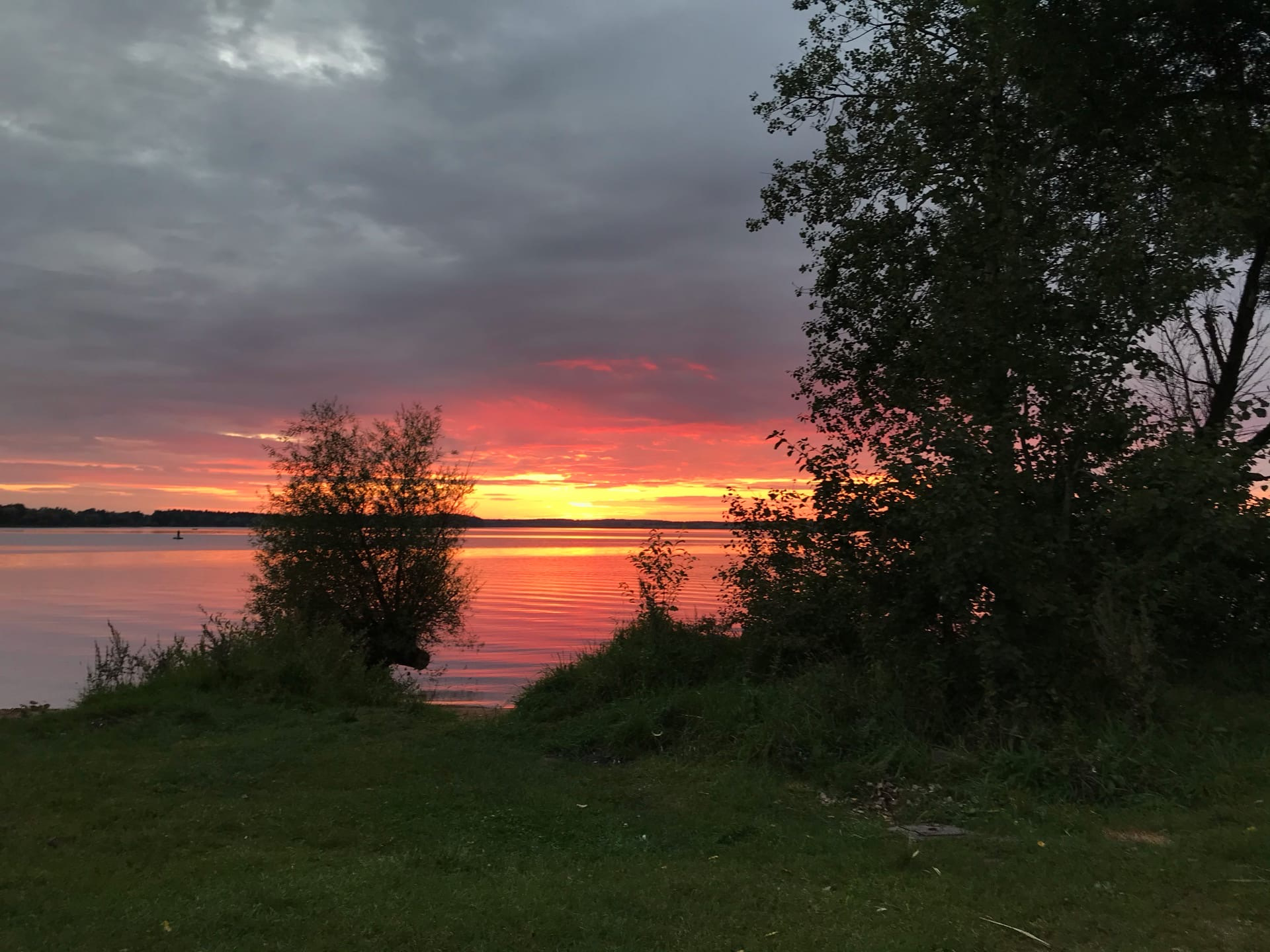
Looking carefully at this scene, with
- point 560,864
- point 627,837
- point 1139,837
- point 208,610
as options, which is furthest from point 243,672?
point 208,610

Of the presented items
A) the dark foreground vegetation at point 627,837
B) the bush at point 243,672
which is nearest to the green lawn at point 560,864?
the dark foreground vegetation at point 627,837

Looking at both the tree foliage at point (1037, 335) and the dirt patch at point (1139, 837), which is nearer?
the dirt patch at point (1139, 837)

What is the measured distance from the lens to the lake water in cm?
2498

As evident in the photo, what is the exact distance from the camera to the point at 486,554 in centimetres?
10450

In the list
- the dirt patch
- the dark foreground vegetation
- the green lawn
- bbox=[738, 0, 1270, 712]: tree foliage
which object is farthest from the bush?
the dirt patch

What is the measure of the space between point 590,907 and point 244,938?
2.05 m

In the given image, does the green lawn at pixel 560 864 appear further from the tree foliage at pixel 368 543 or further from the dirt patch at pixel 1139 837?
the tree foliage at pixel 368 543

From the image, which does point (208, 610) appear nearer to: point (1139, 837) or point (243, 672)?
point (243, 672)

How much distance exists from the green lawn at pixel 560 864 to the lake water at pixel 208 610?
22.6 ft

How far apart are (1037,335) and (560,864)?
8.60 meters

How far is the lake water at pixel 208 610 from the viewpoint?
24984mm

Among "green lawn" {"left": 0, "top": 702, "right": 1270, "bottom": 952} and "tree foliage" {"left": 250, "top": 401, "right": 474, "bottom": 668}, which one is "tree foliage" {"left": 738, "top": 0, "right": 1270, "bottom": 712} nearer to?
"green lawn" {"left": 0, "top": 702, "right": 1270, "bottom": 952}

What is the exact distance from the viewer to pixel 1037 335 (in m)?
11.0

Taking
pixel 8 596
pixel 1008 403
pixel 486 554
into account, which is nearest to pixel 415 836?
pixel 1008 403
